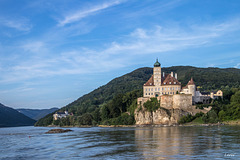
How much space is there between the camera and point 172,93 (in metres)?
97.5

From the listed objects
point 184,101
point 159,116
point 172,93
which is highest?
point 172,93

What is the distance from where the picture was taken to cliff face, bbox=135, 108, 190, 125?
89.0m

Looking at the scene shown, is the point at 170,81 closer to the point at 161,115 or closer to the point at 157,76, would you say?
the point at 157,76

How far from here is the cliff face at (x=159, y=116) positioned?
89.0 metres

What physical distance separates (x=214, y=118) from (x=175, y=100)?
1385 centimetres

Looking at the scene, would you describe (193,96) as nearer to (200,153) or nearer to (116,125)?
(116,125)

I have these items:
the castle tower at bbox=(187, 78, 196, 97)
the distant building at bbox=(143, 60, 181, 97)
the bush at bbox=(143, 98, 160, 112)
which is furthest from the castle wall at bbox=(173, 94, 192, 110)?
the bush at bbox=(143, 98, 160, 112)

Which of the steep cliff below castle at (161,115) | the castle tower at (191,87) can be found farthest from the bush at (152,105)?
the castle tower at (191,87)

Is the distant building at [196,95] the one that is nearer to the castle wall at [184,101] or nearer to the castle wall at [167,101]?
the castle wall at [184,101]

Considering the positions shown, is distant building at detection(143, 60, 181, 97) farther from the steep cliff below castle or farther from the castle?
the steep cliff below castle

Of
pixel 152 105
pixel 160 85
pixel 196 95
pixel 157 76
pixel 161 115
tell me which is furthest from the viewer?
pixel 157 76

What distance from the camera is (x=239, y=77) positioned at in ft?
543

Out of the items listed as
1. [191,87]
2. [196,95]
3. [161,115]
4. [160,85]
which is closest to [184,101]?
[191,87]

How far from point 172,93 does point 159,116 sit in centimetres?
992
